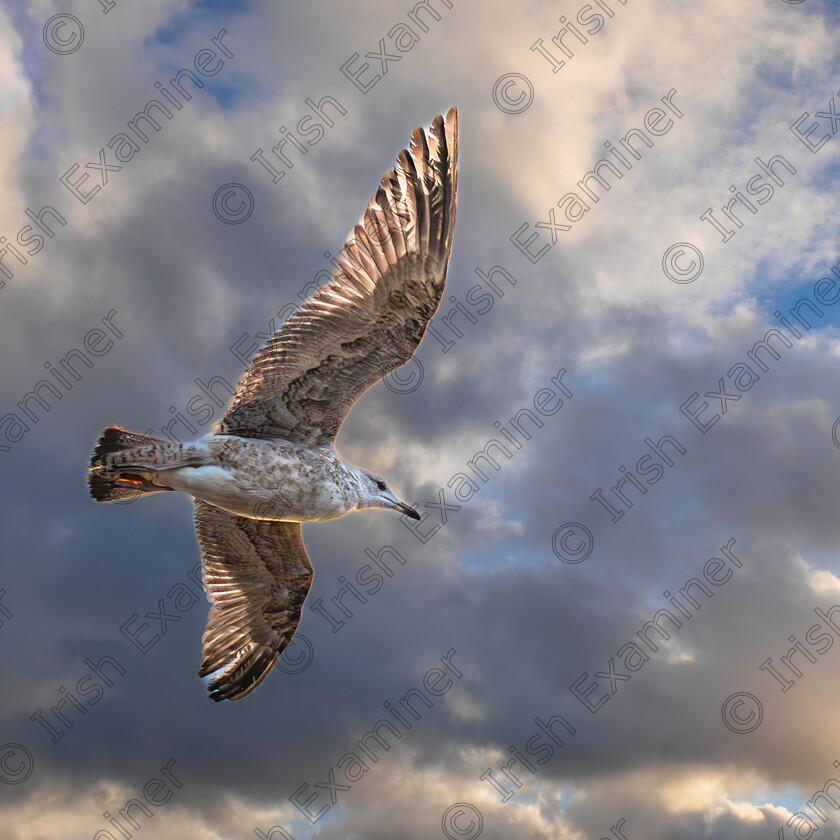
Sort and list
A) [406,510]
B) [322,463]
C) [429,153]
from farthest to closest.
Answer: [406,510] → [322,463] → [429,153]

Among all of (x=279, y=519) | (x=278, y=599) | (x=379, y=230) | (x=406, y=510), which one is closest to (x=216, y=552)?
(x=278, y=599)

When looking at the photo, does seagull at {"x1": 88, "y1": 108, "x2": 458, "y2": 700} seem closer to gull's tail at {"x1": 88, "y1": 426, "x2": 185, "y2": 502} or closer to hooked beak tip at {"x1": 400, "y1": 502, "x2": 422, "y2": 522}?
gull's tail at {"x1": 88, "y1": 426, "x2": 185, "y2": 502}

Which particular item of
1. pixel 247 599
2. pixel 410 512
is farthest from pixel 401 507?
pixel 247 599

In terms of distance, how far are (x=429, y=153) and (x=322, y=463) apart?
13.8 ft

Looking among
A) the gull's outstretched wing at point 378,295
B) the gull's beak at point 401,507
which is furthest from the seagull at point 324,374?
the gull's beak at point 401,507

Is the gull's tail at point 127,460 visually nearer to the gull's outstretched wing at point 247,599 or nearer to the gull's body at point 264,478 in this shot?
the gull's body at point 264,478

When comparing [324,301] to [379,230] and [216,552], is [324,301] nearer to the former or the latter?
[379,230]

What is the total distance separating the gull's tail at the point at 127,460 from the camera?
1161 centimetres

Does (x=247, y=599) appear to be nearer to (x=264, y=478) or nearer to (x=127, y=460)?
(x=264, y=478)

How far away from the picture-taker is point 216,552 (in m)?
13.9

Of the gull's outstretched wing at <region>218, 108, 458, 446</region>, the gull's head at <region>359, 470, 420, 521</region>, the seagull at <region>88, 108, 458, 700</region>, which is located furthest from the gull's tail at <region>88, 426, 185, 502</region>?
the gull's head at <region>359, 470, 420, 521</region>

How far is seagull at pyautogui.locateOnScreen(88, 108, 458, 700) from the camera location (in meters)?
11.4

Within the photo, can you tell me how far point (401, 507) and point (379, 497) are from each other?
44 cm

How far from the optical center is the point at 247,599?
14055 millimetres
